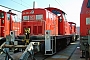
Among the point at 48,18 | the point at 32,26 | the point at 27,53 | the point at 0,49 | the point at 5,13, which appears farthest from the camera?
the point at 5,13

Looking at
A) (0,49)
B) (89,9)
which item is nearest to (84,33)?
(89,9)

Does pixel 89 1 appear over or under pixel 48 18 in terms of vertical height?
over

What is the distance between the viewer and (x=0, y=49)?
230 inches

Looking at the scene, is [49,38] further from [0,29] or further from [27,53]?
[0,29]

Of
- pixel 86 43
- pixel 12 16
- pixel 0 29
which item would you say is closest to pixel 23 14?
pixel 0 29

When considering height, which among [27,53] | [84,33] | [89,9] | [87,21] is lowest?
[27,53]

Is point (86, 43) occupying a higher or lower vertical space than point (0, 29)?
lower

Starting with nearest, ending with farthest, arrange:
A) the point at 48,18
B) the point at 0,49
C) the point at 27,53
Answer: the point at 27,53
the point at 0,49
the point at 48,18

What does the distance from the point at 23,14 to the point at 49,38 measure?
294 cm

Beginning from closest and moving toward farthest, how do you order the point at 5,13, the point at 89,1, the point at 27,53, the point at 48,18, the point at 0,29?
1. the point at 27,53
2. the point at 89,1
3. the point at 48,18
4. the point at 0,29
5. the point at 5,13

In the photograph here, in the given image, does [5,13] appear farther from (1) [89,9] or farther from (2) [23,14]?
(1) [89,9]

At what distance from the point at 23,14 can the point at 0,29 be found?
102 inches

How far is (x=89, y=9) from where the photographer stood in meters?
7.64

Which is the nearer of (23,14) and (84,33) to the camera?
(84,33)
